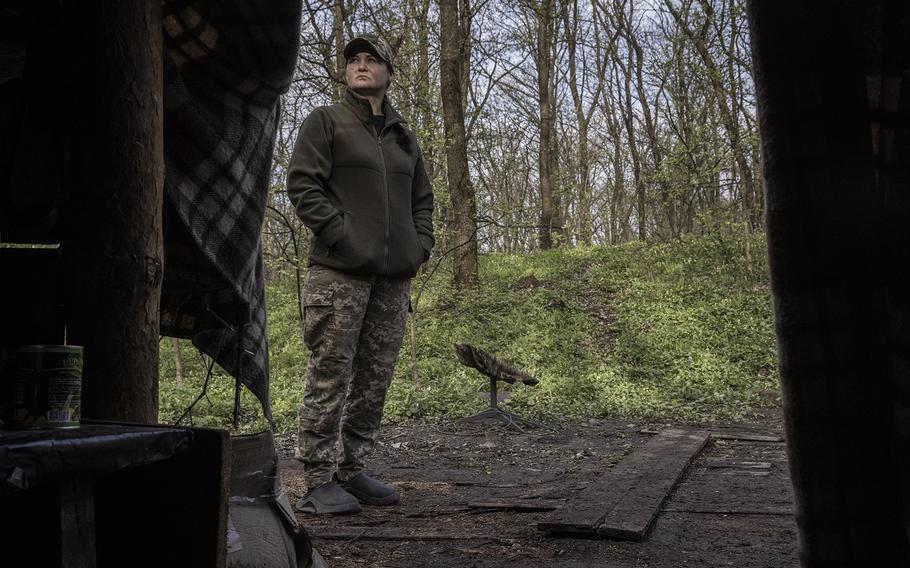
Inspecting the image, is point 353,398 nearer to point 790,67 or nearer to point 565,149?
point 790,67

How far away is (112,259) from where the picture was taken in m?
2.03

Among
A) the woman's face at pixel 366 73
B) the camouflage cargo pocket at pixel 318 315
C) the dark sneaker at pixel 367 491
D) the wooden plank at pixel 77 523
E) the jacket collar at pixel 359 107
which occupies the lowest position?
the dark sneaker at pixel 367 491

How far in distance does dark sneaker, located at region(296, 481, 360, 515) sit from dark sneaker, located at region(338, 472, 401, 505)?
0.63 feet

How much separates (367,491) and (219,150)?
2.77 meters

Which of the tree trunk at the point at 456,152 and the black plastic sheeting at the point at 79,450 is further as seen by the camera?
the tree trunk at the point at 456,152

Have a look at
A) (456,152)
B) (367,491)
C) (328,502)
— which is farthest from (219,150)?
(456,152)

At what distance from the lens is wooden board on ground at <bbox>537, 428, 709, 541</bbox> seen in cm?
392

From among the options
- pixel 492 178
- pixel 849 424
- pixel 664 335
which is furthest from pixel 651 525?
pixel 492 178

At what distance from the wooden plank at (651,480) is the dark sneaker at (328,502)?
1390mm

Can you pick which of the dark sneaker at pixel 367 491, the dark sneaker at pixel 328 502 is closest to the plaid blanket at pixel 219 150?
the dark sneaker at pixel 328 502

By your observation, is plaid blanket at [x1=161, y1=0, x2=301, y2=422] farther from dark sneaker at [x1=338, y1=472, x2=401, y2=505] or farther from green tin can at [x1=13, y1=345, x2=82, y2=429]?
dark sneaker at [x1=338, y1=472, x2=401, y2=505]

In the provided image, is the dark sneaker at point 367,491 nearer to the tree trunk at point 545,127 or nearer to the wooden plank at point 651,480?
the wooden plank at point 651,480

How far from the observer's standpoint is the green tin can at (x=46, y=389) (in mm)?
1544

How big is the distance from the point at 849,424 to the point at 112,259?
168cm
